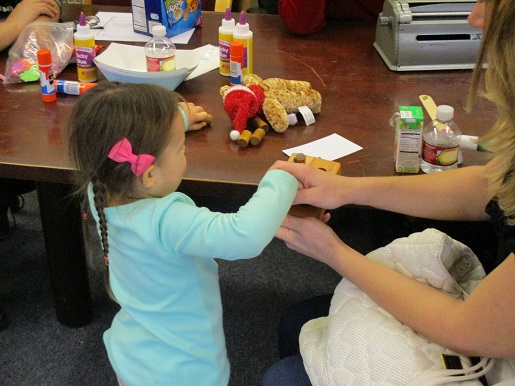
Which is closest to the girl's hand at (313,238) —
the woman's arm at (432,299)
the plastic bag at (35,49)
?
the woman's arm at (432,299)

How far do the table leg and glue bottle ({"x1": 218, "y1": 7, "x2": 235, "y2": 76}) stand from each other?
54 cm

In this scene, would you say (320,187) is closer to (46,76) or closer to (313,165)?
(313,165)

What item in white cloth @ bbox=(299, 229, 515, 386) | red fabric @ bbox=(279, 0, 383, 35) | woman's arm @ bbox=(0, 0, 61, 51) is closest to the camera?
white cloth @ bbox=(299, 229, 515, 386)

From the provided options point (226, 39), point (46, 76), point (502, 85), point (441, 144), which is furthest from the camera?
point (226, 39)

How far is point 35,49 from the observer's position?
190 centimetres

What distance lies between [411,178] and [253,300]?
3.26 feet

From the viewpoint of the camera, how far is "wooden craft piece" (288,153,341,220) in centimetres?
133

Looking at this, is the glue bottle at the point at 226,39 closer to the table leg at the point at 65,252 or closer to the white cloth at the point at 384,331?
the table leg at the point at 65,252

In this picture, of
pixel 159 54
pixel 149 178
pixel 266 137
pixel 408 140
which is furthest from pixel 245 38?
pixel 149 178

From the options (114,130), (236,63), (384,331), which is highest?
(114,130)

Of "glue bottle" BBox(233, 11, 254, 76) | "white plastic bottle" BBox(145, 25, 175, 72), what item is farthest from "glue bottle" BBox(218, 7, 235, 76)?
"white plastic bottle" BBox(145, 25, 175, 72)

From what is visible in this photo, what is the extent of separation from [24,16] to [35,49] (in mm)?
227

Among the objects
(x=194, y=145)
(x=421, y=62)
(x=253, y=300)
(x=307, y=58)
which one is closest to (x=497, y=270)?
(x=194, y=145)

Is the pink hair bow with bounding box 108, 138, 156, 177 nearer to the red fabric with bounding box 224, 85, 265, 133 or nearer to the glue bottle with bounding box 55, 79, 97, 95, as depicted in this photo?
the red fabric with bounding box 224, 85, 265, 133
